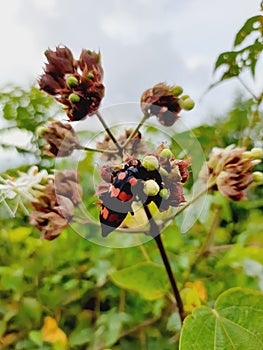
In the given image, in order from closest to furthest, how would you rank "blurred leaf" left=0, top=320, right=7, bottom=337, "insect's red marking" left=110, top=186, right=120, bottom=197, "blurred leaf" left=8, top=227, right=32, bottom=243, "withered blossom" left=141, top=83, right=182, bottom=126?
1. "insect's red marking" left=110, top=186, right=120, bottom=197
2. "withered blossom" left=141, top=83, right=182, bottom=126
3. "blurred leaf" left=0, top=320, right=7, bottom=337
4. "blurred leaf" left=8, top=227, right=32, bottom=243

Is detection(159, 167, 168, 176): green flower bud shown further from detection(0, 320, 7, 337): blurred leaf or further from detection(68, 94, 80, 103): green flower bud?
detection(0, 320, 7, 337): blurred leaf

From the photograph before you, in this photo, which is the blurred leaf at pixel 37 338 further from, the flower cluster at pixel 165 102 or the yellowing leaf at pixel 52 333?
the flower cluster at pixel 165 102

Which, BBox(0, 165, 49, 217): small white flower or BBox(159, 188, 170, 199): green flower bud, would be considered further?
BBox(0, 165, 49, 217): small white flower

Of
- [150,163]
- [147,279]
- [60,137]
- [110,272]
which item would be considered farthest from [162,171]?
[110,272]

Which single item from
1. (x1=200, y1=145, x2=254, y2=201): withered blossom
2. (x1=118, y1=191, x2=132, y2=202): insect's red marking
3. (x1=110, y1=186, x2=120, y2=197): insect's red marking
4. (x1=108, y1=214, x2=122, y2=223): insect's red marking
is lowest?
(x1=200, y1=145, x2=254, y2=201): withered blossom

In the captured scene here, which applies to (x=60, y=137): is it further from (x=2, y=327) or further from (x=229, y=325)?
(x=2, y=327)

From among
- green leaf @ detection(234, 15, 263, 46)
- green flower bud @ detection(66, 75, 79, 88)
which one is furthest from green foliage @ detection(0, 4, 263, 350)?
green flower bud @ detection(66, 75, 79, 88)
